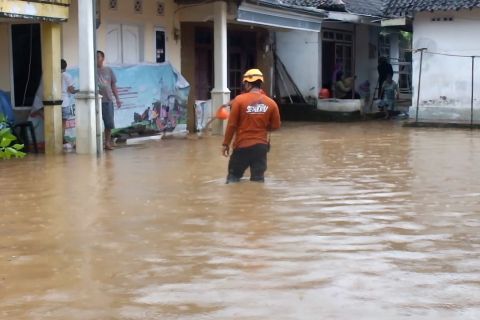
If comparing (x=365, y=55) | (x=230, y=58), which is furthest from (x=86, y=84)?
(x=365, y=55)

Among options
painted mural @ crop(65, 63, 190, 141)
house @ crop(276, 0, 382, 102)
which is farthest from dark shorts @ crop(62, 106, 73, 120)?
house @ crop(276, 0, 382, 102)

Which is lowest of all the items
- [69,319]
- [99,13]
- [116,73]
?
[69,319]

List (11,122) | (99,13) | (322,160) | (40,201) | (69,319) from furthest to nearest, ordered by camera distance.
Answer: (99,13), (11,122), (322,160), (40,201), (69,319)

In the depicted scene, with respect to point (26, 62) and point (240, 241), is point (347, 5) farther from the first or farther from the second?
point (240, 241)

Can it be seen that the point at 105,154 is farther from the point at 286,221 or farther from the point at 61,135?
the point at 286,221

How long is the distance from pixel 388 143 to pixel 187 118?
5117 millimetres

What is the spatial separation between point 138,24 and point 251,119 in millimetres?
7827

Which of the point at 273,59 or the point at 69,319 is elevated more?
the point at 273,59

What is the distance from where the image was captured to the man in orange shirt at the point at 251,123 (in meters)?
8.96

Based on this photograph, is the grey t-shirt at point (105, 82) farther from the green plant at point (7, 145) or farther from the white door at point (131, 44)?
the white door at point (131, 44)

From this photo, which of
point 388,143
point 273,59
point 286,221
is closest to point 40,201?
point 286,221

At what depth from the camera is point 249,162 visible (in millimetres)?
9227

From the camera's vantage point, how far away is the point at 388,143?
1519cm

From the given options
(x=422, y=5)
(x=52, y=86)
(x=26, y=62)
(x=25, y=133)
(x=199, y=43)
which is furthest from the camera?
(x=422, y=5)
